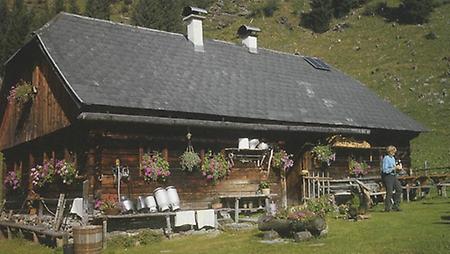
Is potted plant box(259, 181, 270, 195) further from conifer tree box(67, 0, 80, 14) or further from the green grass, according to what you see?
conifer tree box(67, 0, 80, 14)

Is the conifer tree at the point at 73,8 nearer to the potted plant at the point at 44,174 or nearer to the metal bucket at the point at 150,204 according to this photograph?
the potted plant at the point at 44,174

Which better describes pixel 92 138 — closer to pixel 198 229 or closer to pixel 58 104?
pixel 58 104

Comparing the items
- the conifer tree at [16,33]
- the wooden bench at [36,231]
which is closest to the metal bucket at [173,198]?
the wooden bench at [36,231]

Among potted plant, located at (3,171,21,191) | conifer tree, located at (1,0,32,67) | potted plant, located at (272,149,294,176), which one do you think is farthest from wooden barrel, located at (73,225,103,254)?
conifer tree, located at (1,0,32,67)

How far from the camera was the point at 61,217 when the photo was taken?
13.8 meters

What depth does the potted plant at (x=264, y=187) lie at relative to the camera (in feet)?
56.7

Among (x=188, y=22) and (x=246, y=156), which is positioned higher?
(x=188, y=22)

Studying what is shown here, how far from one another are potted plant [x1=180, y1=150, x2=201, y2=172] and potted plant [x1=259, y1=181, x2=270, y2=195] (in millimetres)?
2888

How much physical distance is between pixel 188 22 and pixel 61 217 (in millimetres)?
10180

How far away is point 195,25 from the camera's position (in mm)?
20734

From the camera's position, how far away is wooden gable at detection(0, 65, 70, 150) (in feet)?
51.2

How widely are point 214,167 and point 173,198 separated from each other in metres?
1.94

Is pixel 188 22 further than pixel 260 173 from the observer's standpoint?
Yes

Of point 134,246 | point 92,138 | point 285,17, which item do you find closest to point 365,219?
point 134,246
